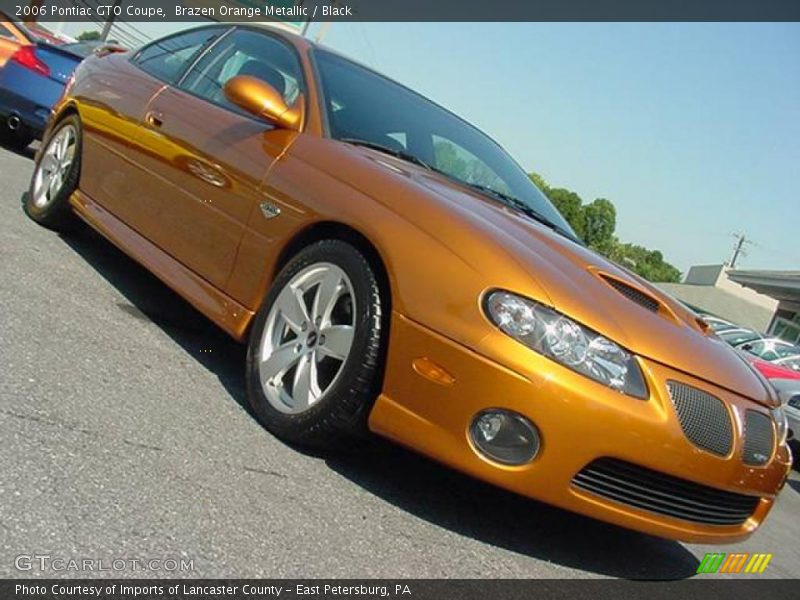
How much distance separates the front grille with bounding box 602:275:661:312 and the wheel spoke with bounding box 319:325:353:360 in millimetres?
992

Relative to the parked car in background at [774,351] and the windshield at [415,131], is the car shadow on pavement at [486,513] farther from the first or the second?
the parked car in background at [774,351]

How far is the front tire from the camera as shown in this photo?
2725 mm

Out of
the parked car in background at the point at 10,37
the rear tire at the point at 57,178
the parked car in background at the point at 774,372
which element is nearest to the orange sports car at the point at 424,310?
the rear tire at the point at 57,178

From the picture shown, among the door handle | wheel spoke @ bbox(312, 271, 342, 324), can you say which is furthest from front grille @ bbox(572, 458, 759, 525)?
the door handle

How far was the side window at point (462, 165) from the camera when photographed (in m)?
3.89

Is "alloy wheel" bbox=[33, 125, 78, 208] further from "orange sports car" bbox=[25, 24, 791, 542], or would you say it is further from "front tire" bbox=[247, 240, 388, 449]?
"front tire" bbox=[247, 240, 388, 449]

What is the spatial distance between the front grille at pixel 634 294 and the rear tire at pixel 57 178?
10.5 ft

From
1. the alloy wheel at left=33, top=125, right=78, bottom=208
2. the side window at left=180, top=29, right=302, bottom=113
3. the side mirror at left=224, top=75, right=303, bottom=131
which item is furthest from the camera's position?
the alloy wheel at left=33, top=125, right=78, bottom=208

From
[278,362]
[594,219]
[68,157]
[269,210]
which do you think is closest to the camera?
[278,362]

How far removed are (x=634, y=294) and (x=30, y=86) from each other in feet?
22.2

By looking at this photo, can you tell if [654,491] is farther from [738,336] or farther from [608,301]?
[738,336]

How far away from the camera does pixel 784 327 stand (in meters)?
31.3

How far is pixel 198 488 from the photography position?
7.74 feet

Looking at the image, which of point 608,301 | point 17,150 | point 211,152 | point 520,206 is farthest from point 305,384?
point 17,150
